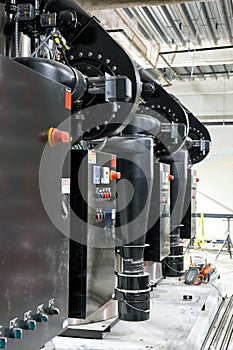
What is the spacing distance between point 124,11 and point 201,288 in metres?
2.88

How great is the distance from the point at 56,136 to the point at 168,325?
251cm

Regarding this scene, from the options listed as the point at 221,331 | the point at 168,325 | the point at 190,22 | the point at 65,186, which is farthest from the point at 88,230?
the point at 190,22

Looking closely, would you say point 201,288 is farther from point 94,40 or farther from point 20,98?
point 20,98

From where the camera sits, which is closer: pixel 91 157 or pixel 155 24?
pixel 91 157

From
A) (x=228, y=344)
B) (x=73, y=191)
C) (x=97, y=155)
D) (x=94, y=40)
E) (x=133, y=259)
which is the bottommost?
(x=228, y=344)

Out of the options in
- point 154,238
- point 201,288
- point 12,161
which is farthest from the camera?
point 201,288

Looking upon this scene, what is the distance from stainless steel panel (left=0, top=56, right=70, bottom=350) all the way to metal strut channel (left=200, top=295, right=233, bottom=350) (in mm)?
2302

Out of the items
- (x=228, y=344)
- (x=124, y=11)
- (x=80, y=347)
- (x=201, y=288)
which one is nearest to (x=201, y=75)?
(x=124, y=11)

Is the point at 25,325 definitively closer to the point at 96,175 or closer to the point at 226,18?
the point at 96,175

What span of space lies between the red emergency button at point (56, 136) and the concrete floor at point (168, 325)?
1917 millimetres

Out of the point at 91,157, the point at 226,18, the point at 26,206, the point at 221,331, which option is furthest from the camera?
the point at 226,18

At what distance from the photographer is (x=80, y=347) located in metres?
3.18

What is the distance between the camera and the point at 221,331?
4066mm

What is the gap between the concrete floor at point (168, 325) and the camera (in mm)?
3260
